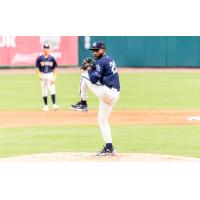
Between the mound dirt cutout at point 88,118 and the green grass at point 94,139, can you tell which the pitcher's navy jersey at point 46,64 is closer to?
the mound dirt cutout at point 88,118

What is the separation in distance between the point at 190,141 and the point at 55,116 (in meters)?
6.01

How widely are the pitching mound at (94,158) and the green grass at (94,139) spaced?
832 mm

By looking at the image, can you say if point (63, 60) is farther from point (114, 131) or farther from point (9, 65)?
point (114, 131)

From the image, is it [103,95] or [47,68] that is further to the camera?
[47,68]

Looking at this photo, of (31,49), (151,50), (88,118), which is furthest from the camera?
(151,50)

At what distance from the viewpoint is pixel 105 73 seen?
1113cm

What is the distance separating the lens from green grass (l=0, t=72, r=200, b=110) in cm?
2405

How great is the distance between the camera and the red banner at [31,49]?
133 feet

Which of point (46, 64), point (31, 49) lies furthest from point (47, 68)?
point (31, 49)

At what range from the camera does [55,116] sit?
19547 mm

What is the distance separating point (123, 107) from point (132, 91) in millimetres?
7302

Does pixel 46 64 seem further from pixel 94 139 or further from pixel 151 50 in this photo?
pixel 151 50

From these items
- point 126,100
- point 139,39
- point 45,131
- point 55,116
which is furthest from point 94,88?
point 139,39

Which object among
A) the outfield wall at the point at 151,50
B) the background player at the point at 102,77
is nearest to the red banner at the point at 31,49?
the outfield wall at the point at 151,50
